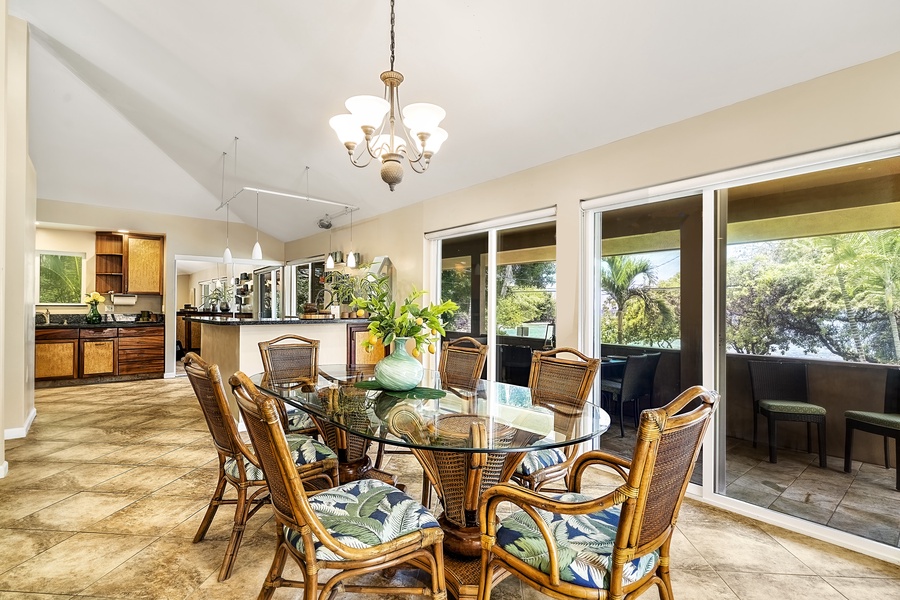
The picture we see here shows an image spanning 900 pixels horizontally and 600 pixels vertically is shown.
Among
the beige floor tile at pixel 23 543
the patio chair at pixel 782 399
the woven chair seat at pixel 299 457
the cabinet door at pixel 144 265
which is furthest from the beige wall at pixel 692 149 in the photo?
the cabinet door at pixel 144 265

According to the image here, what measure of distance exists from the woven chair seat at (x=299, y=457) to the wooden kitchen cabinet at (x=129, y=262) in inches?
258

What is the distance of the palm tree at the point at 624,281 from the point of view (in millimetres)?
3340

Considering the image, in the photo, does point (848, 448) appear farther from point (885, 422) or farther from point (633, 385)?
point (633, 385)

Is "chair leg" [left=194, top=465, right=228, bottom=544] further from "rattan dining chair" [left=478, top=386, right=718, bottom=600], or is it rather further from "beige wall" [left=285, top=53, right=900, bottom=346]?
"beige wall" [left=285, top=53, right=900, bottom=346]

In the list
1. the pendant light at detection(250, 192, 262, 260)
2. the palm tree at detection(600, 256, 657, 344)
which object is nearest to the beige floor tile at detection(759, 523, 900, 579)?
the palm tree at detection(600, 256, 657, 344)

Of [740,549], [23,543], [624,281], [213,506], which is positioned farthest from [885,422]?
[23,543]

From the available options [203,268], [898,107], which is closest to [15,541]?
[898,107]

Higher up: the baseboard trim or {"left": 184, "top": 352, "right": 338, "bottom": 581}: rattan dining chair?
{"left": 184, "top": 352, "right": 338, "bottom": 581}: rattan dining chair

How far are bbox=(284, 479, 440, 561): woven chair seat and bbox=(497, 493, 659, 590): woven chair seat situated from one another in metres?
0.28

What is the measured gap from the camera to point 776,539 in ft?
7.90

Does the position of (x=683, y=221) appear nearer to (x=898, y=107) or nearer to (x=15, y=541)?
(x=898, y=107)

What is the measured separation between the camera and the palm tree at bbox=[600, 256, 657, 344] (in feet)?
11.0

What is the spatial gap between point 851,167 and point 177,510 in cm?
422

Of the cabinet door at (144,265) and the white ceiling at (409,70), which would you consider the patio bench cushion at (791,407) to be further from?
the cabinet door at (144,265)
